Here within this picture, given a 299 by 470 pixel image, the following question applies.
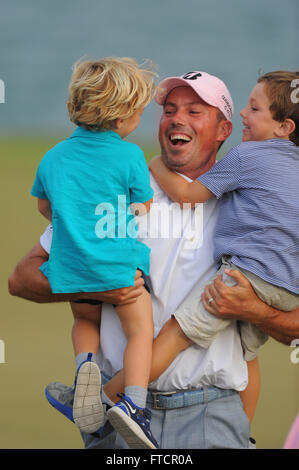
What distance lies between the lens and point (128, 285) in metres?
2.40

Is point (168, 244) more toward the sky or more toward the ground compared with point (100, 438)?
more toward the sky

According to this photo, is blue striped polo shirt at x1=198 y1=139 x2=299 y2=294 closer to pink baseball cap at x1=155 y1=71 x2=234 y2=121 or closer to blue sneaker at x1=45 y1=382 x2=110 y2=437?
pink baseball cap at x1=155 y1=71 x2=234 y2=121

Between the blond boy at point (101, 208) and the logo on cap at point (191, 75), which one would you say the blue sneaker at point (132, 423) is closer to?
the blond boy at point (101, 208)

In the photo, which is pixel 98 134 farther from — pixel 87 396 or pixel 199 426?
pixel 199 426

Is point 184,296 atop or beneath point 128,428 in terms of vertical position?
atop

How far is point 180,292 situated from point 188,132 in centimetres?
54

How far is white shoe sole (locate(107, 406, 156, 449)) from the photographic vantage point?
224 cm

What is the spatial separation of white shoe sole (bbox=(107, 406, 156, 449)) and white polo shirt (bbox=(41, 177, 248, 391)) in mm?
222

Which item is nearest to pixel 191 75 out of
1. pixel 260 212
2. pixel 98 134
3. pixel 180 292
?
pixel 98 134

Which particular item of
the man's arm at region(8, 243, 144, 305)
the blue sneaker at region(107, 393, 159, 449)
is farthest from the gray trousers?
the man's arm at region(8, 243, 144, 305)

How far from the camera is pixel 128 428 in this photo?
225cm

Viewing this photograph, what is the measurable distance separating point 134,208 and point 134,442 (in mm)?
723

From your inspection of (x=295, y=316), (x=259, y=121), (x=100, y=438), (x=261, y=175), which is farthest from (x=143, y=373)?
(x=259, y=121)

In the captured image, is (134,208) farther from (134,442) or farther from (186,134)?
(134,442)
